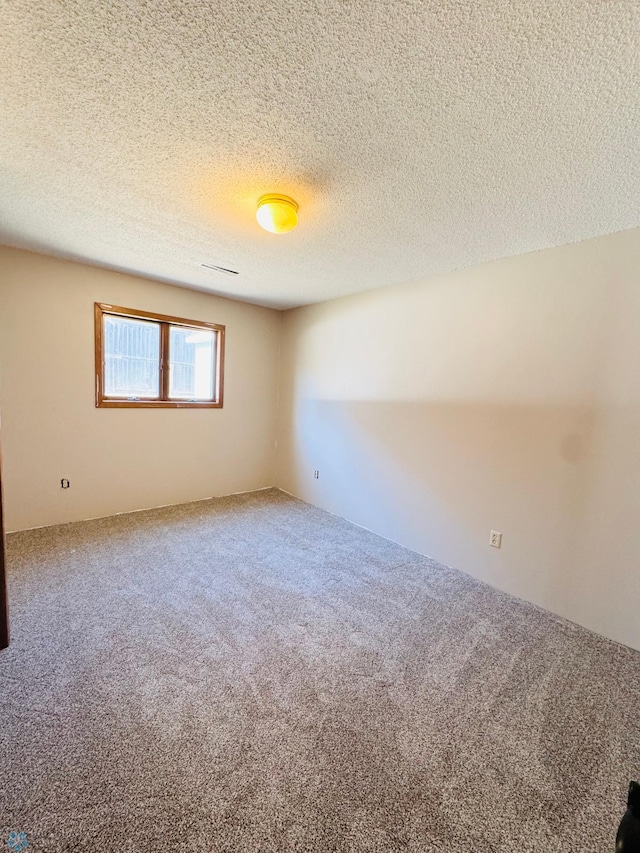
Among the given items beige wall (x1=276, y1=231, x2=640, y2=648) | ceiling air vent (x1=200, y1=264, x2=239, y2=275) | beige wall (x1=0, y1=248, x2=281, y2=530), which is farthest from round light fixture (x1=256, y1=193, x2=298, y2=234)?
beige wall (x1=0, y1=248, x2=281, y2=530)

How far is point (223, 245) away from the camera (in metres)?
2.54

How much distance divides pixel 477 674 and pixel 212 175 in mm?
2758

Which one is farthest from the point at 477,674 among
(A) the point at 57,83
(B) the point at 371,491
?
(A) the point at 57,83

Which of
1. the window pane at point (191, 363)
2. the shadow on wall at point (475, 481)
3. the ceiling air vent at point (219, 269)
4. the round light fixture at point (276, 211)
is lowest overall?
the shadow on wall at point (475, 481)

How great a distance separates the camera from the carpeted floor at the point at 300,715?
1.09m

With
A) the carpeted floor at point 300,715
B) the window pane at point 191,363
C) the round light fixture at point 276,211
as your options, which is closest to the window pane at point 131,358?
the window pane at point 191,363

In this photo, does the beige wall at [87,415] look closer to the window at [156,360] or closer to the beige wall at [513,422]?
the window at [156,360]

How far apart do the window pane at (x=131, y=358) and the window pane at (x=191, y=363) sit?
17cm

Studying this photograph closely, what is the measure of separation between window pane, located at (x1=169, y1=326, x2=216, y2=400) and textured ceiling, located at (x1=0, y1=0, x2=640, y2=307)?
5.18ft

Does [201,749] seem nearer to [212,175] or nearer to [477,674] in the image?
[477,674]

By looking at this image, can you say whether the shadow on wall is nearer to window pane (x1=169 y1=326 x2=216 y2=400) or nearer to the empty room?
the empty room

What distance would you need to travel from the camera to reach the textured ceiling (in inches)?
38.3

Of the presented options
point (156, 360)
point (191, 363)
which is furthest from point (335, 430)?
point (156, 360)

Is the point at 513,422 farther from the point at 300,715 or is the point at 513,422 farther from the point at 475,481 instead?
the point at 300,715
